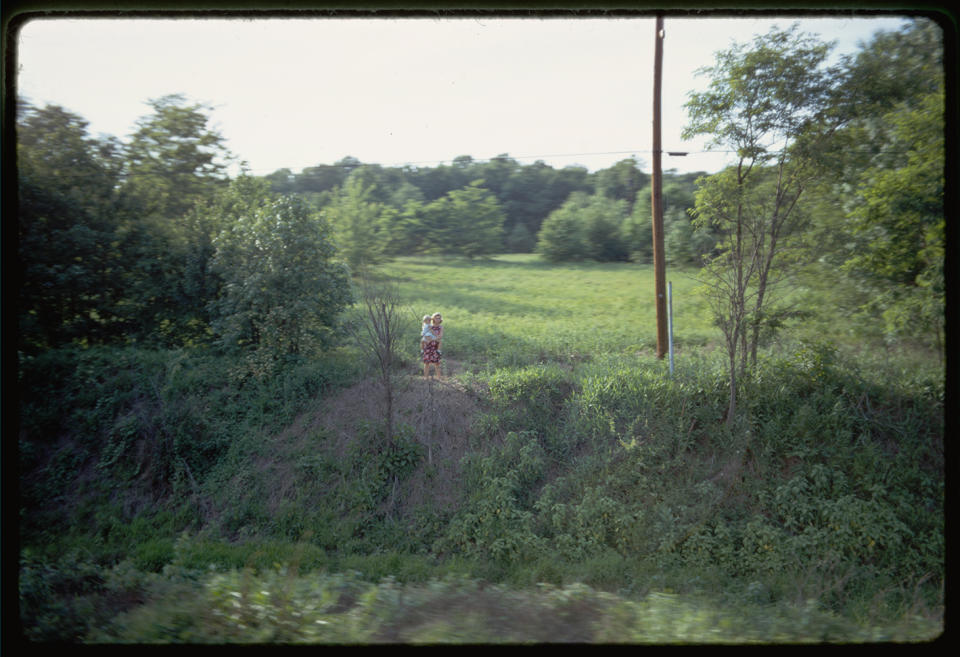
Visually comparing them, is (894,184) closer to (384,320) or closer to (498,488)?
(498,488)

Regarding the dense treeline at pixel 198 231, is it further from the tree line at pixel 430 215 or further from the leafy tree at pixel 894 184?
the leafy tree at pixel 894 184

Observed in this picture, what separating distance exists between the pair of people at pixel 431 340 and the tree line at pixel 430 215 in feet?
6.35

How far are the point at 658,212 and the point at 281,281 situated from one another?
24.8 feet

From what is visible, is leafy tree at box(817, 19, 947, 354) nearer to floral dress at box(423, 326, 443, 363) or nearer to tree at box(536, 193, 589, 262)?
tree at box(536, 193, 589, 262)

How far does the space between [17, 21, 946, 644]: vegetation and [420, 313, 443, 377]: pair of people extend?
1.41ft

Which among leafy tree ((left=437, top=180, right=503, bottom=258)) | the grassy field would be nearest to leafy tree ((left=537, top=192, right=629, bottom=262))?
the grassy field

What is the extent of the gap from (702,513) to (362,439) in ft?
17.8

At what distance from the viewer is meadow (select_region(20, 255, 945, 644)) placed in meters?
4.05

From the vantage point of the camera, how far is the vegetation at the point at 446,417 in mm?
4230

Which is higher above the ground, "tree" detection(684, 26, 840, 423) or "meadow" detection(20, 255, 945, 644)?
"tree" detection(684, 26, 840, 423)

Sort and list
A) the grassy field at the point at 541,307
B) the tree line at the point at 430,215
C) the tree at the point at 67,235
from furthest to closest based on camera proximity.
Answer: the grassy field at the point at 541,307 → the tree at the point at 67,235 → the tree line at the point at 430,215

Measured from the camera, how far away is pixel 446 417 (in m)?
8.81

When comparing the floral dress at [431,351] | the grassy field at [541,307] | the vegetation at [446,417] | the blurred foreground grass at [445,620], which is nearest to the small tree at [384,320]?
the vegetation at [446,417]

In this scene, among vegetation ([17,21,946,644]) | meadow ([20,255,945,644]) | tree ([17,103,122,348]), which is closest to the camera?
meadow ([20,255,945,644])
